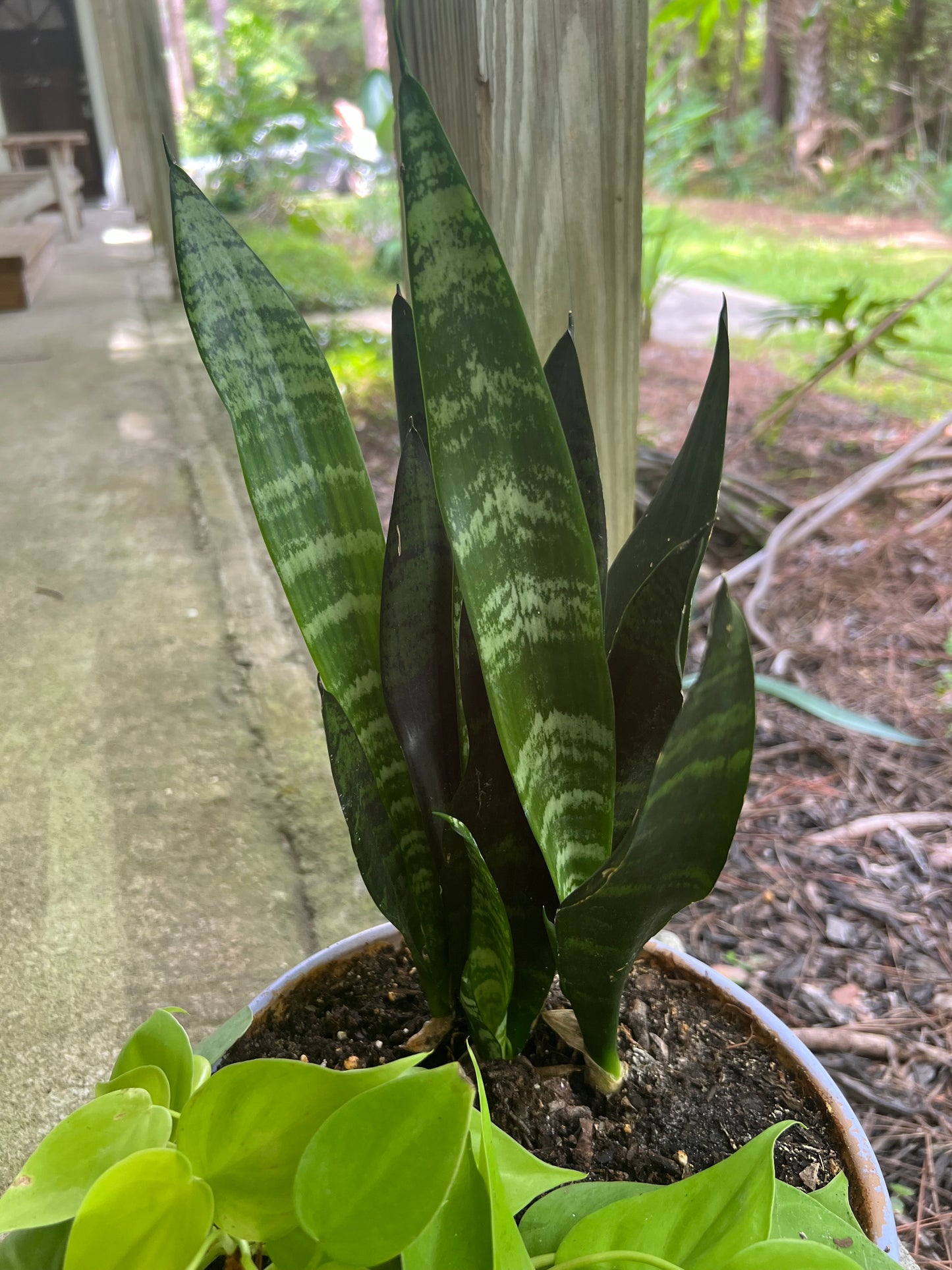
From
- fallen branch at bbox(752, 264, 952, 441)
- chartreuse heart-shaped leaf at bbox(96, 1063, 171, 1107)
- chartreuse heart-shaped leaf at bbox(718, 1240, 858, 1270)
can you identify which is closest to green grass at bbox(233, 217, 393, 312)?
fallen branch at bbox(752, 264, 952, 441)

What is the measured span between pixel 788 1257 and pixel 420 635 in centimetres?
31

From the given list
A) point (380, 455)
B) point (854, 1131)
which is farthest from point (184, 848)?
point (380, 455)

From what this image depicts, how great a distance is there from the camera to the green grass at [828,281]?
3611mm

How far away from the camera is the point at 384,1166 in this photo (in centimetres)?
34

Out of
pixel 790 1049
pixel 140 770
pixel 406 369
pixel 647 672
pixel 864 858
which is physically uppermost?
pixel 406 369

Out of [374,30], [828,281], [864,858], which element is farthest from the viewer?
[374,30]

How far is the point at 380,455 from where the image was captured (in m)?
2.75

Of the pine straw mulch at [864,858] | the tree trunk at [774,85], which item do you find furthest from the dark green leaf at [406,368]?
the tree trunk at [774,85]

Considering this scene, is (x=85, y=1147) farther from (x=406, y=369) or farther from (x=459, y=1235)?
(x=406, y=369)

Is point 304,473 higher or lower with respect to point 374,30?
lower

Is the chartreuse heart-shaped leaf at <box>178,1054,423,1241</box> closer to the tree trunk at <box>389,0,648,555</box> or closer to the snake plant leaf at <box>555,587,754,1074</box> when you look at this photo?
the snake plant leaf at <box>555,587,754,1074</box>

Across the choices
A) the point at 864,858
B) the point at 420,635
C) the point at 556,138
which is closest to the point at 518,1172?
the point at 420,635

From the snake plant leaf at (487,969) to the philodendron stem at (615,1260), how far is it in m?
0.14

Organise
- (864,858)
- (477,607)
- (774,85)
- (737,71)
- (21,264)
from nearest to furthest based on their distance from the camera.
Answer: (477,607)
(864,858)
(21,264)
(737,71)
(774,85)
